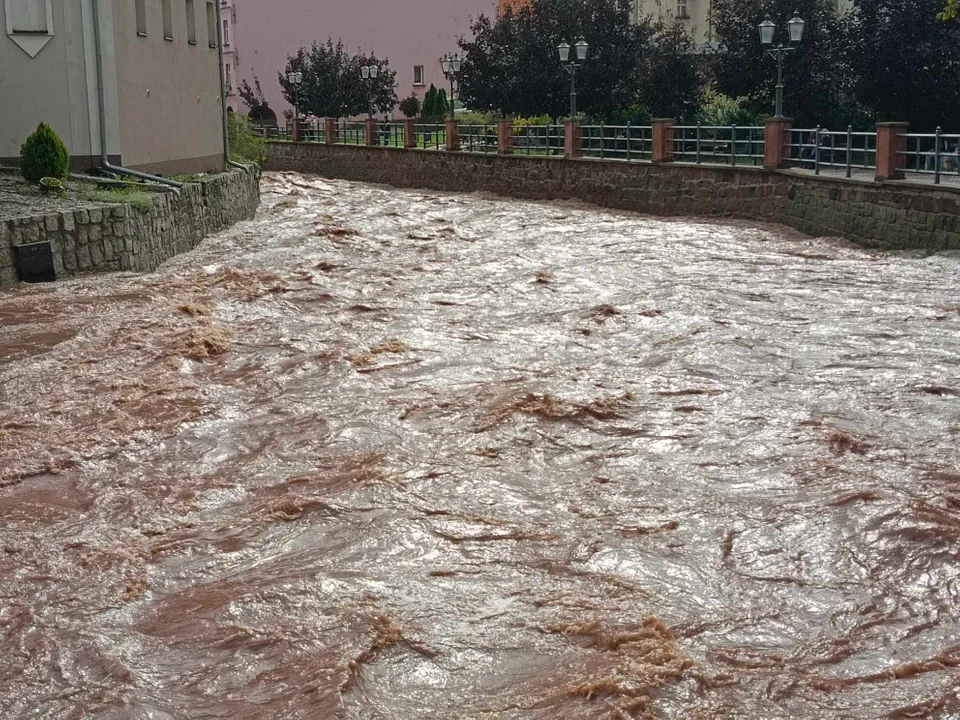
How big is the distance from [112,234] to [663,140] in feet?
44.7

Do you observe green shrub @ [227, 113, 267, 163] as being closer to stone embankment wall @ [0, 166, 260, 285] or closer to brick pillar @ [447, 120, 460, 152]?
brick pillar @ [447, 120, 460, 152]

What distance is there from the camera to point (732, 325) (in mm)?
12328

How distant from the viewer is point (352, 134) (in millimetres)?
45406

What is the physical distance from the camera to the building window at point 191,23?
2460 cm

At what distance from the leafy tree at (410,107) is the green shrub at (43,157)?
38.3m

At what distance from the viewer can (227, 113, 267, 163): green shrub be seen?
29609mm

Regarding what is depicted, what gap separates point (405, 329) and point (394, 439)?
4114 mm

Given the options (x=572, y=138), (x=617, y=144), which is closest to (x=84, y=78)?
(x=572, y=138)

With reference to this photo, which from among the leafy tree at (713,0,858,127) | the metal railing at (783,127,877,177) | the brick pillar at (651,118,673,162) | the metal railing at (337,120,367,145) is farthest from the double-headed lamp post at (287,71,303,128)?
the metal railing at (783,127,877,177)

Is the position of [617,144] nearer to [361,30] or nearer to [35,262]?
[35,262]

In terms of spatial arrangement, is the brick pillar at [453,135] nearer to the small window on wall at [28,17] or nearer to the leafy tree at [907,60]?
the leafy tree at [907,60]

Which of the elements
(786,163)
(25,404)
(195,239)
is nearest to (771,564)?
(25,404)

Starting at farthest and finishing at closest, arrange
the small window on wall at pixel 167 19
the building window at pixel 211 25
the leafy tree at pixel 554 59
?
the leafy tree at pixel 554 59
the building window at pixel 211 25
the small window on wall at pixel 167 19

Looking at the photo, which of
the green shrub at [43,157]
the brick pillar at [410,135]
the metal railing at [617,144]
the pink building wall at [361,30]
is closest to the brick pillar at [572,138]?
the metal railing at [617,144]
